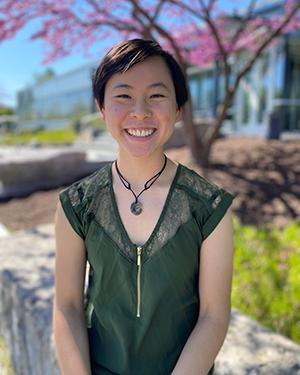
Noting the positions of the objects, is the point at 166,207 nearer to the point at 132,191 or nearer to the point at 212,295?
the point at 132,191

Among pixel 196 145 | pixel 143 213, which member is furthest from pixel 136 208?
pixel 196 145

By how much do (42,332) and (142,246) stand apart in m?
1.07

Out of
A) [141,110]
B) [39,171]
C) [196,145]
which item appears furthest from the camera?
[39,171]

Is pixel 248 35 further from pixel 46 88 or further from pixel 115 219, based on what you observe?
pixel 46 88

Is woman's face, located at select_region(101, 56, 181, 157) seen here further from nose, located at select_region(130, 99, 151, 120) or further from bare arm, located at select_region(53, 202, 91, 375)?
bare arm, located at select_region(53, 202, 91, 375)

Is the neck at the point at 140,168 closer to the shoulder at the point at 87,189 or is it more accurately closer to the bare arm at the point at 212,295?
the shoulder at the point at 87,189

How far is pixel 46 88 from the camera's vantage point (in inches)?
1754

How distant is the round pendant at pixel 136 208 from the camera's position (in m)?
1.12

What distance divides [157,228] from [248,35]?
30.1ft

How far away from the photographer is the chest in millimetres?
1110

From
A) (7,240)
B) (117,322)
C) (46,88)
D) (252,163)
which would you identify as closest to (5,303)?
(7,240)

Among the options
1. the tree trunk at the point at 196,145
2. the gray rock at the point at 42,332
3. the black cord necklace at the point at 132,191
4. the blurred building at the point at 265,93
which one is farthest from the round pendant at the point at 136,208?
the blurred building at the point at 265,93

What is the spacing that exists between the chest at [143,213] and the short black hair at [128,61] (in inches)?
11.4

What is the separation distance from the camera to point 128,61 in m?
1.01
